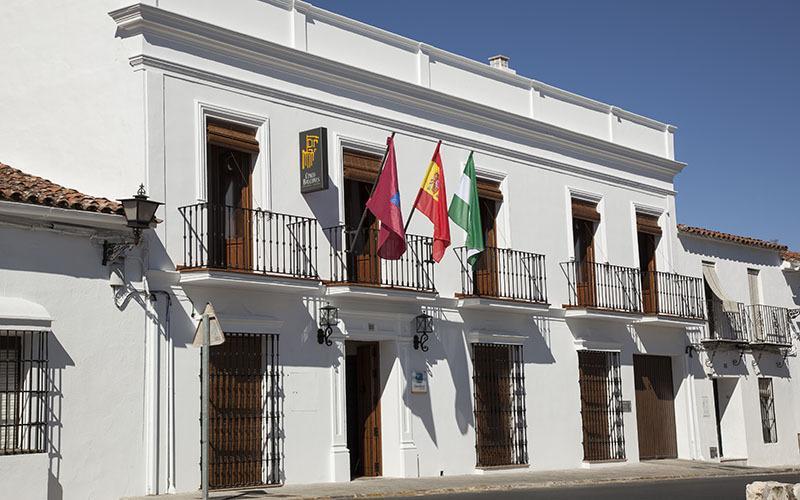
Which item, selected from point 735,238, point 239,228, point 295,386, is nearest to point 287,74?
point 239,228

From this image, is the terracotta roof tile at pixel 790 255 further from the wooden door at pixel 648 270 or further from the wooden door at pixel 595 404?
the wooden door at pixel 595 404

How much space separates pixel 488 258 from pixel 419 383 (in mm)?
2954

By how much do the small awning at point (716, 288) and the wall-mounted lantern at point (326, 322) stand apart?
11.8 metres

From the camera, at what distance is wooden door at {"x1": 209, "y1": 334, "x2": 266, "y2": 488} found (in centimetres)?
1545

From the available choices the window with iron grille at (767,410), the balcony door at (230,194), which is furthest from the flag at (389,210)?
the window with iron grille at (767,410)

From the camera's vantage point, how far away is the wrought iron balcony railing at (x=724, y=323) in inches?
1023

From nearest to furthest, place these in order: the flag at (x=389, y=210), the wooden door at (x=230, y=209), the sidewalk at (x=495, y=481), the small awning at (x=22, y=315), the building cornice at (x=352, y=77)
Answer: the small awning at (x=22, y=315) → the sidewalk at (x=495, y=481) → the building cornice at (x=352, y=77) → the wooden door at (x=230, y=209) → the flag at (x=389, y=210)

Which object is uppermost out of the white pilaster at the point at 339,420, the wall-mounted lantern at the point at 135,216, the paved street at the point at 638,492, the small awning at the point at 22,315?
the wall-mounted lantern at the point at 135,216

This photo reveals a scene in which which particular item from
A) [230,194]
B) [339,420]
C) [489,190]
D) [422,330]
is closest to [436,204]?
[422,330]

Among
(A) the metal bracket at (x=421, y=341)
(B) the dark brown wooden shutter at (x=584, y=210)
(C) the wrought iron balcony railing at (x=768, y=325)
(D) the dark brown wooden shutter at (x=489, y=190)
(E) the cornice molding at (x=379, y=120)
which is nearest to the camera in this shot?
(E) the cornice molding at (x=379, y=120)

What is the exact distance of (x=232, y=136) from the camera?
16.3 meters

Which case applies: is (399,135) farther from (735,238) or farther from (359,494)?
(735,238)

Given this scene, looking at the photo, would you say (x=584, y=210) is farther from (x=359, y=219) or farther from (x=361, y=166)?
(x=361, y=166)

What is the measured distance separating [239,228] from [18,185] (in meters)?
3.35
